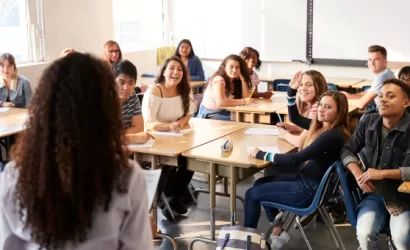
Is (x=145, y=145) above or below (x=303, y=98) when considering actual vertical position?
below

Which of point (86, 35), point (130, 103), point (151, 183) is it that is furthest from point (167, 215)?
point (86, 35)

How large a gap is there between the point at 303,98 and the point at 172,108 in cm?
104

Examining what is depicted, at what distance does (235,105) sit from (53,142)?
4016mm

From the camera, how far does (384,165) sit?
116 inches

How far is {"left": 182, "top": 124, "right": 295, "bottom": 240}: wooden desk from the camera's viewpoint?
3.23 metres

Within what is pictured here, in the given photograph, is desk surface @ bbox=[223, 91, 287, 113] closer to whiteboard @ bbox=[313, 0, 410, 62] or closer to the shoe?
the shoe

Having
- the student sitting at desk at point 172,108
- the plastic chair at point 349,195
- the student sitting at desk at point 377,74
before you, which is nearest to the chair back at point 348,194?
the plastic chair at point 349,195

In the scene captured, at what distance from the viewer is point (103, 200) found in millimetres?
1320

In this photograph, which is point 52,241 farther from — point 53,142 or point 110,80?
point 110,80

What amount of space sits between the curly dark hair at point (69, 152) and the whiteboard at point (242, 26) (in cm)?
679

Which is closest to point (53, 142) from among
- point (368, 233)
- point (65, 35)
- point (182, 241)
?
point (368, 233)

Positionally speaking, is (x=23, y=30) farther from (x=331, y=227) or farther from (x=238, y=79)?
(x=331, y=227)

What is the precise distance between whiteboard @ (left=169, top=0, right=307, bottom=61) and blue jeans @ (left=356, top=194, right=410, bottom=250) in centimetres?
516

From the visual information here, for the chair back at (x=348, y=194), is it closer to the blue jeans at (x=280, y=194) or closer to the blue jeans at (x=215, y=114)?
the blue jeans at (x=280, y=194)
